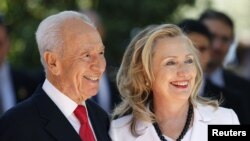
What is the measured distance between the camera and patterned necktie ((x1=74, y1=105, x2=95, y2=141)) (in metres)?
5.16

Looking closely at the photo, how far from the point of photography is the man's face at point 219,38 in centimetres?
802

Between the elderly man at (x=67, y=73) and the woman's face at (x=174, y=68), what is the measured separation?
503 millimetres

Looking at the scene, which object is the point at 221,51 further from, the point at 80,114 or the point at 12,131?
the point at 12,131

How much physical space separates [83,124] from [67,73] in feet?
1.05

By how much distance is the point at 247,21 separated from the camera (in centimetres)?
1306

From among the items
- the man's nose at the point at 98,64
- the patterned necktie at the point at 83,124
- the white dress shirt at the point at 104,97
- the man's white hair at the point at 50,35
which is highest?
the man's white hair at the point at 50,35

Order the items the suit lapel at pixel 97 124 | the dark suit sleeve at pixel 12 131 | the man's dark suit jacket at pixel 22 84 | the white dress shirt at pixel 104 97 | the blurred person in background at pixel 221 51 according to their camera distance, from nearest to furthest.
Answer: the dark suit sleeve at pixel 12 131
the suit lapel at pixel 97 124
the man's dark suit jacket at pixel 22 84
the white dress shirt at pixel 104 97
the blurred person in background at pixel 221 51

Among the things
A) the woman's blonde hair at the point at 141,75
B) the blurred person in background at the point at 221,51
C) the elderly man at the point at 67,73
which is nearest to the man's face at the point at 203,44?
the blurred person in background at the point at 221,51

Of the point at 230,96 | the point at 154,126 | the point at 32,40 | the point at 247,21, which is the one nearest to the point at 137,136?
the point at 154,126

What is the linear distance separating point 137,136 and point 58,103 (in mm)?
645

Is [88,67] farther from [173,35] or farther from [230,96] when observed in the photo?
[230,96]

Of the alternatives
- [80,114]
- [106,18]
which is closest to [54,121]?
[80,114]

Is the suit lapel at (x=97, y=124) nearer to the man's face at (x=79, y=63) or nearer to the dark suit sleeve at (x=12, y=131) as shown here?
the man's face at (x=79, y=63)

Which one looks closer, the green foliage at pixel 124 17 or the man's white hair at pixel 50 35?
the man's white hair at pixel 50 35
